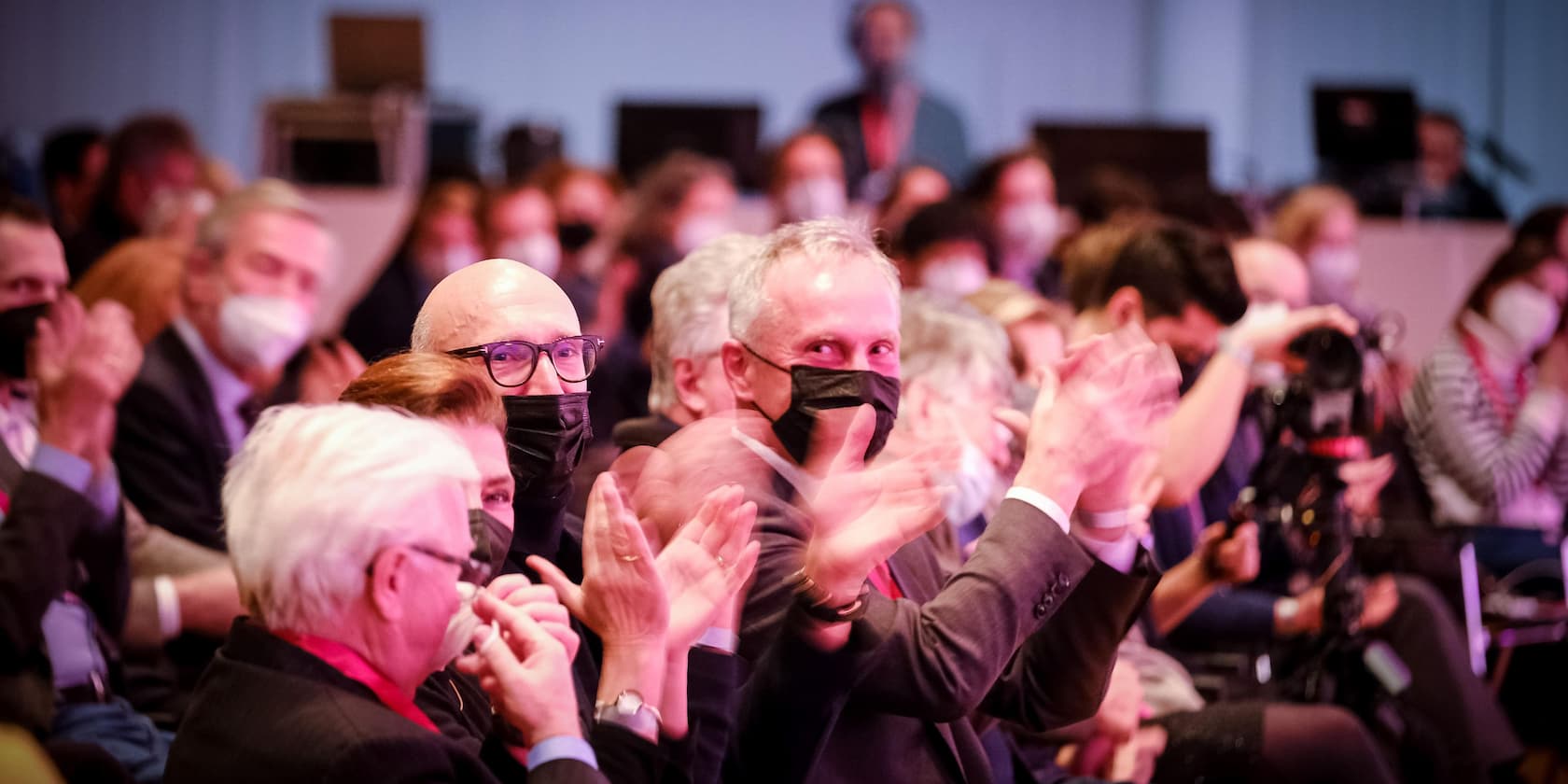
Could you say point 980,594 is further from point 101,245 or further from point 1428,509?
point 101,245

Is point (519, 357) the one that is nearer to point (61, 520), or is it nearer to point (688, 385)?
point (688, 385)

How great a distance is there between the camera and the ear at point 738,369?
234 cm

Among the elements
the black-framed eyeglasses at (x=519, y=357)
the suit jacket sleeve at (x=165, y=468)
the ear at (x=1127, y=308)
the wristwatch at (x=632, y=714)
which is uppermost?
the black-framed eyeglasses at (x=519, y=357)

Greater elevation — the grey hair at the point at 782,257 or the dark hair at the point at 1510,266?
the grey hair at the point at 782,257

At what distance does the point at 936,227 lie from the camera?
4.86m

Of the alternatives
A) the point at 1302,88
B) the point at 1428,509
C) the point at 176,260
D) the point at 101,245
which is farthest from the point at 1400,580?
the point at 1302,88

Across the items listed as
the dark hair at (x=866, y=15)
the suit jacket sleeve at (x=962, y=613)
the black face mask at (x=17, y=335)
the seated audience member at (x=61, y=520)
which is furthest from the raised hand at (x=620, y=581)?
the dark hair at (x=866, y=15)

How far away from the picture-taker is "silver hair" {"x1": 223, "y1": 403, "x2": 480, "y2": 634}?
1.60 meters

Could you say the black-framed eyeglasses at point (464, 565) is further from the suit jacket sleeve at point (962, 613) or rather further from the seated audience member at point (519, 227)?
the seated audience member at point (519, 227)

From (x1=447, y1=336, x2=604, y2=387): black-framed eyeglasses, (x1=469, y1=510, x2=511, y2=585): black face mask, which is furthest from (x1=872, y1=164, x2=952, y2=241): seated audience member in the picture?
(x1=469, y1=510, x2=511, y2=585): black face mask

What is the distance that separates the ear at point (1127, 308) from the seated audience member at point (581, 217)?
2751 millimetres

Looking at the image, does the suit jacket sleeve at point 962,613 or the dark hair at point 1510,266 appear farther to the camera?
the dark hair at point 1510,266

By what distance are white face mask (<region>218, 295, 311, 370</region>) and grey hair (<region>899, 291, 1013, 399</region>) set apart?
1518 mm

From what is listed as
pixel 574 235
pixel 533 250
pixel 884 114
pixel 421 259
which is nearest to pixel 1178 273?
pixel 533 250
